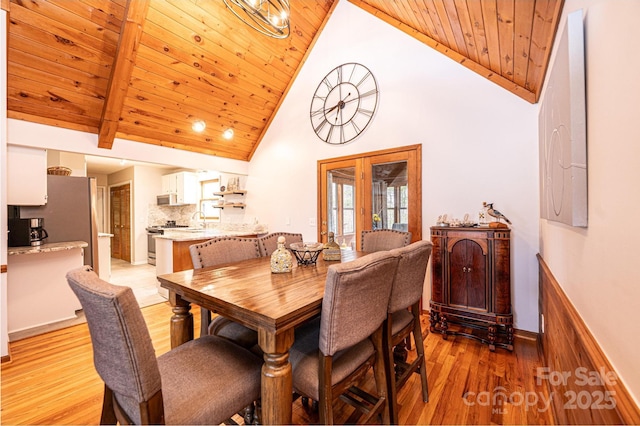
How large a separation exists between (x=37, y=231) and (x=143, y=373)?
3.38 m

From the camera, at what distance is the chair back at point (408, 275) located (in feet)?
4.94

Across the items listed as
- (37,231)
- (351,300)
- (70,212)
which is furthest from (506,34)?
(37,231)

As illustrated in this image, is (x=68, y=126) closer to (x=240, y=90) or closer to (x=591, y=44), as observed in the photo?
(x=240, y=90)

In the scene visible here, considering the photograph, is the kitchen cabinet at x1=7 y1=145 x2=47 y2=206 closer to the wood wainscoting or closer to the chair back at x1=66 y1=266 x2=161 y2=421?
the chair back at x1=66 y1=266 x2=161 y2=421

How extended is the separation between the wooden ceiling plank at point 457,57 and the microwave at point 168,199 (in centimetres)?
519

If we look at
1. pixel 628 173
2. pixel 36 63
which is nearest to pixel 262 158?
pixel 36 63

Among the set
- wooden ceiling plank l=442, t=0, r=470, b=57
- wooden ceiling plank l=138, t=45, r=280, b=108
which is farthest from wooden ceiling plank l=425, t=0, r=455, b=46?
wooden ceiling plank l=138, t=45, r=280, b=108

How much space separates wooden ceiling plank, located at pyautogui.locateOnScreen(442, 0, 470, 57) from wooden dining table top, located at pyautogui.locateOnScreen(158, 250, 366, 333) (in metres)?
2.42

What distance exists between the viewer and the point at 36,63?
2.60m

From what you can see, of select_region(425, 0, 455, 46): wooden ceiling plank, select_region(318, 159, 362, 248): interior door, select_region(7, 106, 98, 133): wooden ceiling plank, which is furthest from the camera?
select_region(318, 159, 362, 248): interior door

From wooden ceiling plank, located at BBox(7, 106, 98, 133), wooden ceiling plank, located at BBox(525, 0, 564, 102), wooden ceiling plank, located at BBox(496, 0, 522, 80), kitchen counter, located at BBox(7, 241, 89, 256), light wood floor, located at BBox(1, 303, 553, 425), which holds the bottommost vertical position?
light wood floor, located at BBox(1, 303, 553, 425)

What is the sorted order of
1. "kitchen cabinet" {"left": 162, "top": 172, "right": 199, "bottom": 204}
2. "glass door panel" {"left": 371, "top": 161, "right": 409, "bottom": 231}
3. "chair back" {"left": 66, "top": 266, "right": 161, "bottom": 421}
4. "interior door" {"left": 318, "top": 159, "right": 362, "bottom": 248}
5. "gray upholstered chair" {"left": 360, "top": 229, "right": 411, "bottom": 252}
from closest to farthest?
"chair back" {"left": 66, "top": 266, "right": 161, "bottom": 421} → "gray upholstered chair" {"left": 360, "top": 229, "right": 411, "bottom": 252} → "glass door panel" {"left": 371, "top": 161, "right": 409, "bottom": 231} → "interior door" {"left": 318, "top": 159, "right": 362, "bottom": 248} → "kitchen cabinet" {"left": 162, "top": 172, "right": 199, "bottom": 204}

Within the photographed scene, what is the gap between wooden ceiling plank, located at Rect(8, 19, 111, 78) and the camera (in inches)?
94.1

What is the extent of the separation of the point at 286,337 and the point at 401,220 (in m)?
2.55
